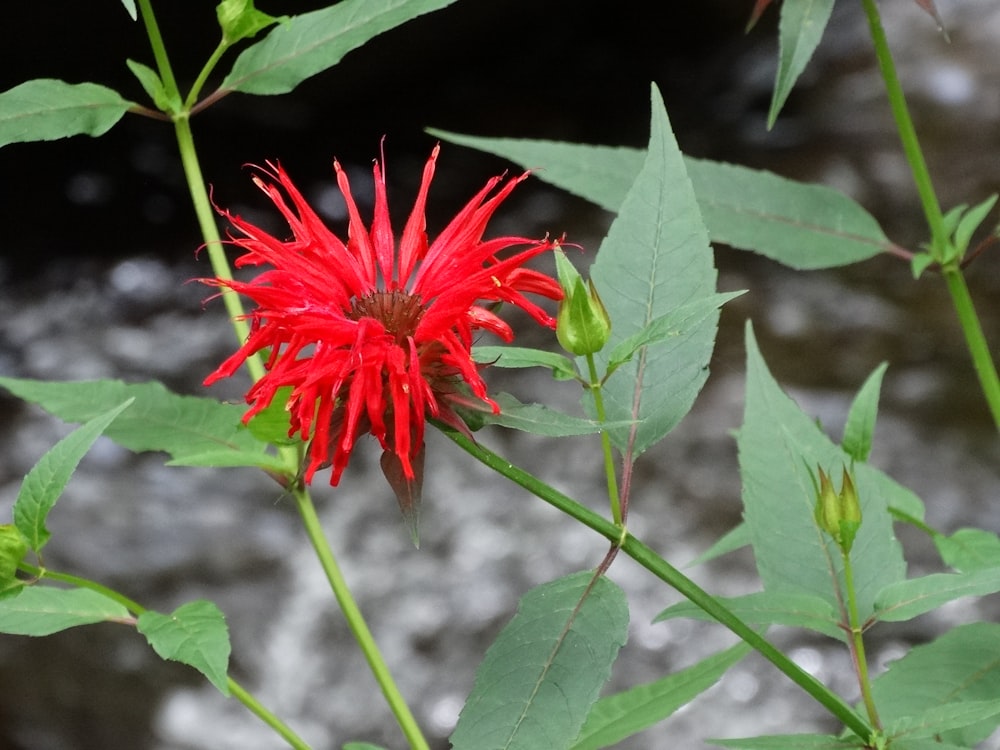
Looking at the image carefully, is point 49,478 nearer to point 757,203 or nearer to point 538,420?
point 538,420

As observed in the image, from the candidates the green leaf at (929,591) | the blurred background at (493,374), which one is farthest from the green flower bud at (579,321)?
the blurred background at (493,374)

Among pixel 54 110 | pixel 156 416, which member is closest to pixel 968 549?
pixel 156 416

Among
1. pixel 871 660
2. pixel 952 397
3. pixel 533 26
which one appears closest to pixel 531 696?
pixel 871 660

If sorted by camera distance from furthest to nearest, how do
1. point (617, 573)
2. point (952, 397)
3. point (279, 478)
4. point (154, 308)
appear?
point (154, 308), point (952, 397), point (617, 573), point (279, 478)

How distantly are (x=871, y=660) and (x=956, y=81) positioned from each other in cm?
188

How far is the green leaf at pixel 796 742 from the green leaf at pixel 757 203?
1.51 feet

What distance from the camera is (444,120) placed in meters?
3.68

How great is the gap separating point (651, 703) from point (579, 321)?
0.32m

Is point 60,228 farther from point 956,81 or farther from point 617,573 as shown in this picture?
point 956,81

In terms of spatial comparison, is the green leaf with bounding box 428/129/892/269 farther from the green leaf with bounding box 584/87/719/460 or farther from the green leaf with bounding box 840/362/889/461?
the green leaf with bounding box 584/87/719/460

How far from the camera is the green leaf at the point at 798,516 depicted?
0.68 meters

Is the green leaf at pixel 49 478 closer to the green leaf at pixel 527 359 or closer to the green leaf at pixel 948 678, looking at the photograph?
the green leaf at pixel 527 359

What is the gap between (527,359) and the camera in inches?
21.6

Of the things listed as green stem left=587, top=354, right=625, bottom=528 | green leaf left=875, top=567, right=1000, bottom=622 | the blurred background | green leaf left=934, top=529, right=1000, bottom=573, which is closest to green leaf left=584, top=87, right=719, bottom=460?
green stem left=587, top=354, right=625, bottom=528
